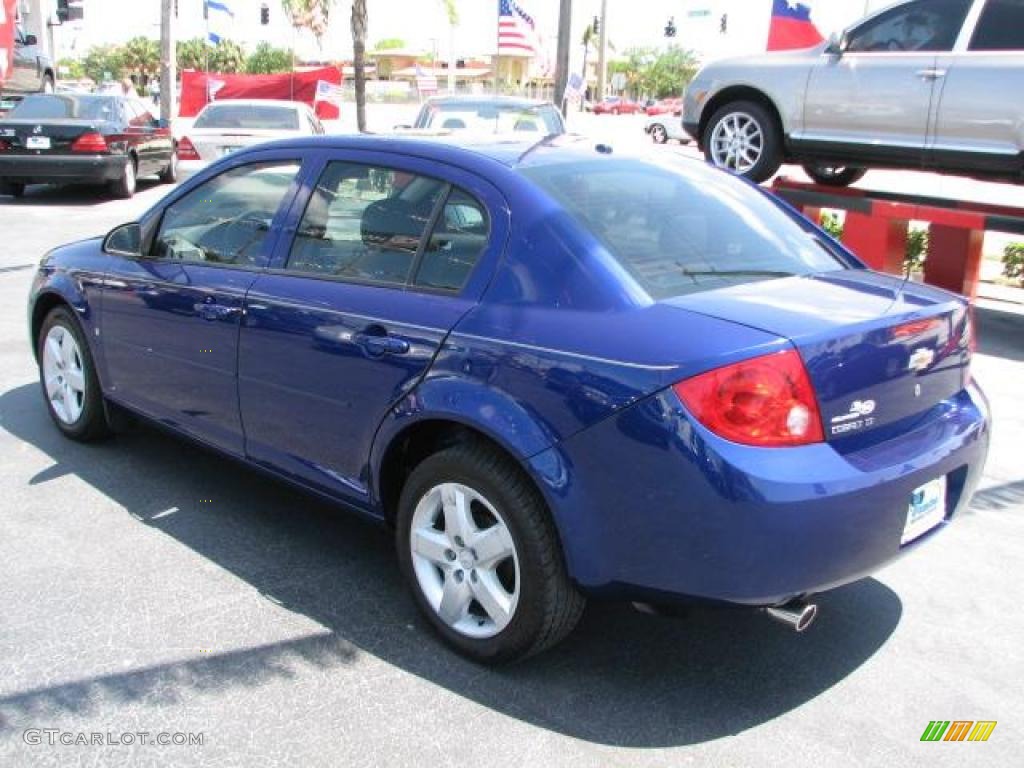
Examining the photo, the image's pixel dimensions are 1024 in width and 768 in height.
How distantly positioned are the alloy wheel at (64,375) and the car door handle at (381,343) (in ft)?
7.34

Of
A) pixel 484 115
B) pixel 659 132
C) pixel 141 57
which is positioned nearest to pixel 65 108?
pixel 484 115

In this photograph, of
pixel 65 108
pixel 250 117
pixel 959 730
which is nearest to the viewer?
pixel 959 730

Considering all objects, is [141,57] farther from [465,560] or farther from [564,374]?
[564,374]

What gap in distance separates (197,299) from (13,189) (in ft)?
46.2

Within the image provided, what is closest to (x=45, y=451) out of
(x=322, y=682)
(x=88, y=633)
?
(x=88, y=633)

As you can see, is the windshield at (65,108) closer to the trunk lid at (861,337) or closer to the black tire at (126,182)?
the black tire at (126,182)

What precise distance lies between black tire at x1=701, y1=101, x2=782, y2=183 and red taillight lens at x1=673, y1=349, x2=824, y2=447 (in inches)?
278

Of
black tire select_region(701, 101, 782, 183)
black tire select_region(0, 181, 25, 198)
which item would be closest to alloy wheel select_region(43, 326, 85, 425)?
black tire select_region(701, 101, 782, 183)

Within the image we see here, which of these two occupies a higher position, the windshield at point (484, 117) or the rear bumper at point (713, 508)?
the windshield at point (484, 117)

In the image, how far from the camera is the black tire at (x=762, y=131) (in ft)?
30.9

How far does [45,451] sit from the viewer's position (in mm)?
5062

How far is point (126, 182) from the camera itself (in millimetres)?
15625

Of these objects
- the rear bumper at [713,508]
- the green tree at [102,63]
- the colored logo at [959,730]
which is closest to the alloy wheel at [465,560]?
the rear bumper at [713,508]

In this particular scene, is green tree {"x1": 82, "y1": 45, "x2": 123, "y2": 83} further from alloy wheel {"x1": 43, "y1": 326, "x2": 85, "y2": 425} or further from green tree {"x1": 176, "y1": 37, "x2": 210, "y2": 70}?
alloy wheel {"x1": 43, "y1": 326, "x2": 85, "y2": 425}
